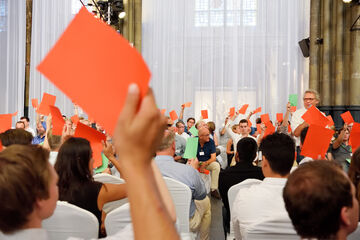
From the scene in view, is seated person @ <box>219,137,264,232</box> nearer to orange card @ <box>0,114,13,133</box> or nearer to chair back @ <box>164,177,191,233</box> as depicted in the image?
chair back @ <box>164,177,191,233</box>

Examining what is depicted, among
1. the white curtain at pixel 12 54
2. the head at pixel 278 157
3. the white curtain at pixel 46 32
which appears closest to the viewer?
the head at pixel 278 157

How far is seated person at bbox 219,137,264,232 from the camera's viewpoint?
409 cm

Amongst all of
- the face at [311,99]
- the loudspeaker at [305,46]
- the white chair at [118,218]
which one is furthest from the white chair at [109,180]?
the loudspeaker at [305,46]

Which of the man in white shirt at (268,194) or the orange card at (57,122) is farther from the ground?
the orange card at (57,122)

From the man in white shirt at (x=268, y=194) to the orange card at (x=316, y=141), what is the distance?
54 centimetres

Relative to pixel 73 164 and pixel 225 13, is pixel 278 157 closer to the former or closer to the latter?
pixel 73 164

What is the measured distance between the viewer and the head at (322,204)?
130cm

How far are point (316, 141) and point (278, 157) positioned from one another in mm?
739

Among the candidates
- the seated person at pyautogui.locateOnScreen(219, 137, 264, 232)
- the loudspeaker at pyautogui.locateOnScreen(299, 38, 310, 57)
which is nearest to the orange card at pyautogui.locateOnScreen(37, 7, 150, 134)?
the seated person at pyautogui.locateOnScreen(219, 137, 264, 232)

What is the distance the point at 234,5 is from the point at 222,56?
167 centimetres

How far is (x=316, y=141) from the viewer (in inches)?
136

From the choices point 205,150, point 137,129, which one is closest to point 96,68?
point 137,129

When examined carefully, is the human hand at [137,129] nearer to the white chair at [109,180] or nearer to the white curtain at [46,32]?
the white chair at [109,180]

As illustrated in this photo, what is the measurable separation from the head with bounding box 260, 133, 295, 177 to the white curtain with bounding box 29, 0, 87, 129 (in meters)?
11.3
